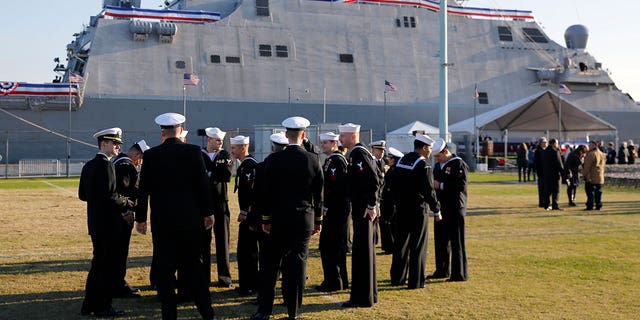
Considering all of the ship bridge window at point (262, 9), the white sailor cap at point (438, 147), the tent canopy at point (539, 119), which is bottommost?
the white sailor cap at point (438, 147)

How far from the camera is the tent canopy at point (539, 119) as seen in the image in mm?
35581

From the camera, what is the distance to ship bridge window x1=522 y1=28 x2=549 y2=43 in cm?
4959

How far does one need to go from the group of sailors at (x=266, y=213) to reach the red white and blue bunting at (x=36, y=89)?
29.9 meters

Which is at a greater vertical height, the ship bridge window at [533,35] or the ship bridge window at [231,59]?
the ship bridge window at [533,35]

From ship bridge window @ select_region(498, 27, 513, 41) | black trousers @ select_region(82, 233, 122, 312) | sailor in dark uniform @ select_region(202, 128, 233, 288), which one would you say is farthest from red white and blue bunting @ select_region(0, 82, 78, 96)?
black trousers @ select_region(82, 233, 122, 312)

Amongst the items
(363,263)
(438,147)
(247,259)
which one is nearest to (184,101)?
(438,147)

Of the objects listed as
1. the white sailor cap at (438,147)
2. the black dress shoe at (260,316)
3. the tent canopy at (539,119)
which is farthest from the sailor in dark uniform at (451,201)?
the tent canopy at (539,119)

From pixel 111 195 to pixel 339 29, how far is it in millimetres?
38538

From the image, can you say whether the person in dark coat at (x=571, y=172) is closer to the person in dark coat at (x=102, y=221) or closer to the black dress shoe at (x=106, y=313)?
the person in dark coat at (x=102, y=221)

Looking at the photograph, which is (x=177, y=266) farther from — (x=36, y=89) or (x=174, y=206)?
(x=36, y=89)

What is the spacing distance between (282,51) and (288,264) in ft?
120

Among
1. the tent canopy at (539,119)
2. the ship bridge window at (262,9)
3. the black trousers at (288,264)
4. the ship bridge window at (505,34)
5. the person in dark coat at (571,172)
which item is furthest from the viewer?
the ship bridge window at (505,34)

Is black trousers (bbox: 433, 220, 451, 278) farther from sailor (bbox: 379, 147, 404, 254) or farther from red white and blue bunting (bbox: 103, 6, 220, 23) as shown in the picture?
red white and blue bunting (bbox: 103, 6, 220, 23)

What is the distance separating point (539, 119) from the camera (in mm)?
38188
